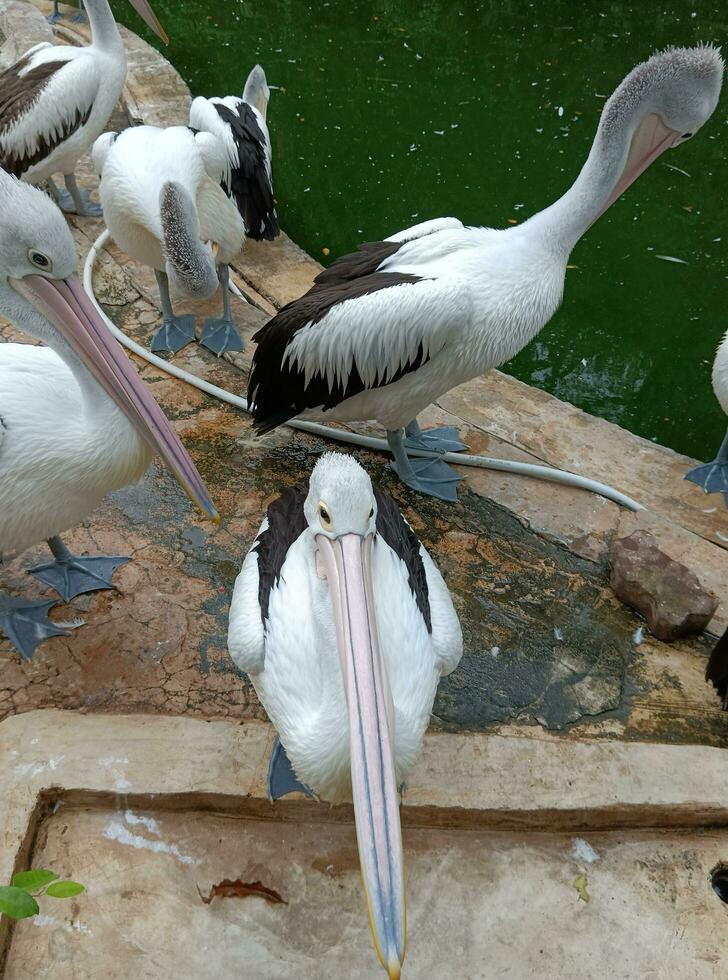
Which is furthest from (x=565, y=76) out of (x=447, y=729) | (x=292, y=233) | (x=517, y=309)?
(x=447, y=729)

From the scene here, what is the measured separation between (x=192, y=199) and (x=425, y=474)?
62.3 inches

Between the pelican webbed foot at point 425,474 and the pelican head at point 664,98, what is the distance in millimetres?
1272

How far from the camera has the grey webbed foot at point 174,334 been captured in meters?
3.92

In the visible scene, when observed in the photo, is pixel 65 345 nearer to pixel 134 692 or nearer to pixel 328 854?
pixel 134 692

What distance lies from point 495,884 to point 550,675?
742 millimetres

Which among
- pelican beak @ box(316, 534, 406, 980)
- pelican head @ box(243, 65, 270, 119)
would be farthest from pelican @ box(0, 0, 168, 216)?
pelican beak @ box(316, 534, 406, 980)

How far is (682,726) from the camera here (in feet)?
8.15

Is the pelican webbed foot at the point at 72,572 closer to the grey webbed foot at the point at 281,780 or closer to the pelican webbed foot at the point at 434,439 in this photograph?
the grey webbed foot at the point at 281,780

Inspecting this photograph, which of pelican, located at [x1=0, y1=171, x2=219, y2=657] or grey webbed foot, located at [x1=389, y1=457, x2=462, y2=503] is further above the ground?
pelican, located at [x1=0, y1=171, x2=219, y2=657]

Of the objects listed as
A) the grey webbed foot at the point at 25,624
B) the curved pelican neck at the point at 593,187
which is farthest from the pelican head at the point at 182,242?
the grey webbed foot at the point at 25,624

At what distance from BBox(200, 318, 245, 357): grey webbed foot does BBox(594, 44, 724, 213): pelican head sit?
1856 millimetres

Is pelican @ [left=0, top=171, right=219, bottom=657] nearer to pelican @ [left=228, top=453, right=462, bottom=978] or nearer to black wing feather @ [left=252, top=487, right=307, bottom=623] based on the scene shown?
black wing feather @ [left=252, top=487, right=307, bottom=623]

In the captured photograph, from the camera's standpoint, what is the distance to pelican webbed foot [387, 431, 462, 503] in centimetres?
331

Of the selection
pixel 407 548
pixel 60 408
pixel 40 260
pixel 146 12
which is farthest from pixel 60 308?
pixel 146 12
